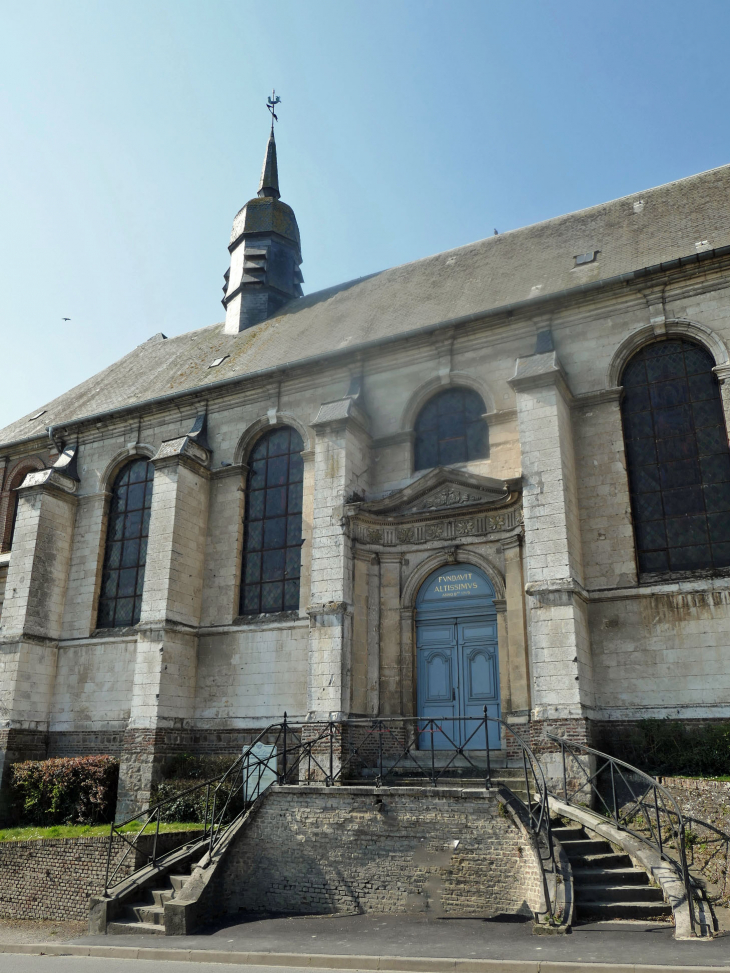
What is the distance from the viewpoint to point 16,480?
1973 centimetres

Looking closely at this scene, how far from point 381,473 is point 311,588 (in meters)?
2.58

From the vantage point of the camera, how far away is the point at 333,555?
13.0 meters

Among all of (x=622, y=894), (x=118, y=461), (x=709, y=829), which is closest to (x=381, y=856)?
(x=622, y=894)

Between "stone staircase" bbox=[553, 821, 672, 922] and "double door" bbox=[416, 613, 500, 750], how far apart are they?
131 inches

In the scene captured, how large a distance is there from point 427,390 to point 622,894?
9001mm

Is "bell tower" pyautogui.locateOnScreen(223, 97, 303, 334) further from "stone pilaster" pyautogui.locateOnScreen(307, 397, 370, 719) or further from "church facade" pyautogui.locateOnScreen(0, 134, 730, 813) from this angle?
"stone pilaster" pyautogui.locateOnScreen(307, 397, 370, 719)

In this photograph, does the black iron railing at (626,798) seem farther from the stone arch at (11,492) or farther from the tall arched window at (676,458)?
the stone arch at (11,492)

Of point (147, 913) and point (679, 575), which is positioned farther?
point (679, 575)

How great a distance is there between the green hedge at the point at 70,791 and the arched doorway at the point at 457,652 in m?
5.77

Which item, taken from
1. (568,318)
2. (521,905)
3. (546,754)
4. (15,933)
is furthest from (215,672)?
(568,318)

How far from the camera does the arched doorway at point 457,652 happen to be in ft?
40.7

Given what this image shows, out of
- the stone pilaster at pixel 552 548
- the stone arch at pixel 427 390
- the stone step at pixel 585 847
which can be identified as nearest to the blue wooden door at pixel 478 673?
the stone pilaster at pixel 552 548

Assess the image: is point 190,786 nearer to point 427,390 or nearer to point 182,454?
point 182,454

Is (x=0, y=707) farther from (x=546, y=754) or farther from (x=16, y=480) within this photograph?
(x=546, y=754)
